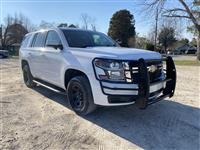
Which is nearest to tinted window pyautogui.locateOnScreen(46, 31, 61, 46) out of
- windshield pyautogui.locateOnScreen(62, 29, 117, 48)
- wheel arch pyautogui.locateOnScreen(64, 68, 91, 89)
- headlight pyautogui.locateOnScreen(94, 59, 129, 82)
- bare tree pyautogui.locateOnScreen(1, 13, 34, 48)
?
windshield pyautogui.locateOnScreen(62, 29, 117, 48)

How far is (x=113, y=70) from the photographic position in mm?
4223

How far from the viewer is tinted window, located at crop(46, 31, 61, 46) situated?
583 cm

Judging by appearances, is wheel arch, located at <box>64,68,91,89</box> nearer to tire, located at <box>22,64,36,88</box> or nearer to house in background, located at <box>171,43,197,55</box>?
tire, located at <box>22,64,36,88</box>

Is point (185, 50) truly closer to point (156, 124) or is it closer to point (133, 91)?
point (156, 124)

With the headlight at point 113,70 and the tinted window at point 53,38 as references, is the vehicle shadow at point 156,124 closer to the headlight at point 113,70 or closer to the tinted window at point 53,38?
the headlight at point 113,70

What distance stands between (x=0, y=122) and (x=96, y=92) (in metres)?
2.15

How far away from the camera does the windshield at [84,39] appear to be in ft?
18.4

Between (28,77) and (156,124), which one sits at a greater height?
(28,77)

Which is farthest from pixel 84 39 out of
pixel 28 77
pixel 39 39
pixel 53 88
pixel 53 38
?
pixel 28 77

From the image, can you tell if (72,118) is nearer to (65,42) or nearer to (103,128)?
(103,128)

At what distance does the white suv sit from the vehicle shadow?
1.60ft

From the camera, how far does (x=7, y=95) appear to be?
23.8 ft

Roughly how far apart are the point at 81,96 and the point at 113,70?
44.5 inches

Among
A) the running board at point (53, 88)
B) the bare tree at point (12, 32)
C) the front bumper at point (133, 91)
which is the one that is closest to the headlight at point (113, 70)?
the front bumper at point (133, 91)
